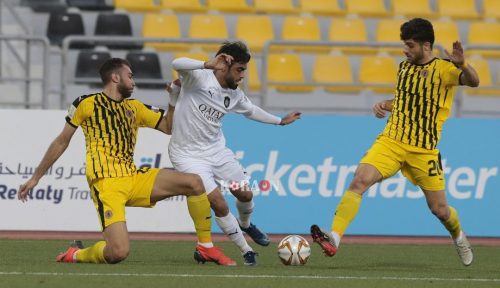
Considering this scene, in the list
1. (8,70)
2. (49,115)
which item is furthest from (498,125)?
(8,70)

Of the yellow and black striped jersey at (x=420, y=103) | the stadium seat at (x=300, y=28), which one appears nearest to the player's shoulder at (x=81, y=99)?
the yellow and black striped jersey at (x=420, y=103)

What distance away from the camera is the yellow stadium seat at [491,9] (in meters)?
19.4

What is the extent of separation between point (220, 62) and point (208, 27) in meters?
8.20

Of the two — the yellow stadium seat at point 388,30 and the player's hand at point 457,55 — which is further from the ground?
the player's hand at point 457,55

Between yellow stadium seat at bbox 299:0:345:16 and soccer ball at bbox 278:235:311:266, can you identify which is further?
yellow stadium seat at bbox 299:0:345:16

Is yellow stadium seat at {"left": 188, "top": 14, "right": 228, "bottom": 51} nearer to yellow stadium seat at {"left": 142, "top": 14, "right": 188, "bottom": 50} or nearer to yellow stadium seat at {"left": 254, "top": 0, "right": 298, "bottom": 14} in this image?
yellow stadium seat at {"left": 142, "top": 14, "right": 188, "bottom": 50}

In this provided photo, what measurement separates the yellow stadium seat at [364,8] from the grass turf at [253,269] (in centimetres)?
756

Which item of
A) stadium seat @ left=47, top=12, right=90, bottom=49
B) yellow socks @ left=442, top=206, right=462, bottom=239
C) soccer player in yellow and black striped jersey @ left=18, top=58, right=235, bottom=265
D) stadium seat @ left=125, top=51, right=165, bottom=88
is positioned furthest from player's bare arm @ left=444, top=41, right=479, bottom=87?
stadium seat @ left=47, top=12, right=90, bottom=49

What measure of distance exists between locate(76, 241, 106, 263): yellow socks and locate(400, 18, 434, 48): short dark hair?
3.05 m

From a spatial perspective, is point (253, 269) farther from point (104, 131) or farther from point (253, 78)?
point (253, 78)

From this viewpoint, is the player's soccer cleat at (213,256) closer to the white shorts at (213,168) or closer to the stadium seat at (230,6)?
the white shorts at (213,168)

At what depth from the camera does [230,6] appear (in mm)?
19016

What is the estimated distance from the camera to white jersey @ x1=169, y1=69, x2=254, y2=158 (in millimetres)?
10578

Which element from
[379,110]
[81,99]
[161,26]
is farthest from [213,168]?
[161,26]
